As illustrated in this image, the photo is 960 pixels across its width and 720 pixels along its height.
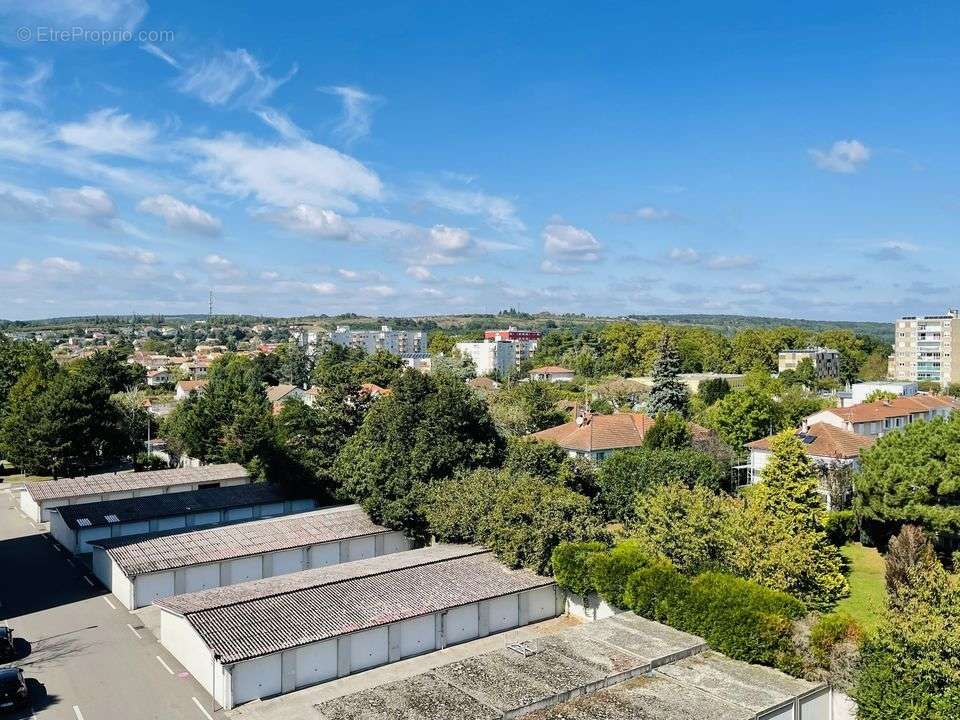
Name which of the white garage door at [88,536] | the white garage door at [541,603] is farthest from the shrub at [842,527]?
the white garage door at [88,536]

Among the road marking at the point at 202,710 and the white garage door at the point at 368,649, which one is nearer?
the road marking at the point at 202,710

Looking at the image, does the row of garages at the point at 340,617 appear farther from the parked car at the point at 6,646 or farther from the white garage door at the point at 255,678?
the parked car at the point at 6,646

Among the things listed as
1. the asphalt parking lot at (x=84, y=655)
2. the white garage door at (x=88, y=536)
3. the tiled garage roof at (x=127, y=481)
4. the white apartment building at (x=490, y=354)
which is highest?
the white apartment building at (x=490, y=354)

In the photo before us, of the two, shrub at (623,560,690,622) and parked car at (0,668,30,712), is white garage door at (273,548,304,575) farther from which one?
shrub at (623,560,690,622)

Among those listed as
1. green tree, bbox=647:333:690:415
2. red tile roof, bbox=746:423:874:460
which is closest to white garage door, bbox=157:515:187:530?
red tile roof, bbox=746:423:874:460

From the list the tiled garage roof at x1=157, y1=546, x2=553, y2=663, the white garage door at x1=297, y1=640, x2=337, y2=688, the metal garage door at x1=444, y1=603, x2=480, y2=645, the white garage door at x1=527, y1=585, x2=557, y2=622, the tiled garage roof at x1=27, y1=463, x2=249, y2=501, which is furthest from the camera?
the tiled garage roof at x1=27, y1=463, x2=249, y2=501

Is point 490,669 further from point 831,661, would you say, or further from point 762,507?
point 762,507

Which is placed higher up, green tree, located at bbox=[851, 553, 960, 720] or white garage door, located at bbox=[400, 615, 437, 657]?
green tree, located at bbox=[851, 553, 960, 720]
